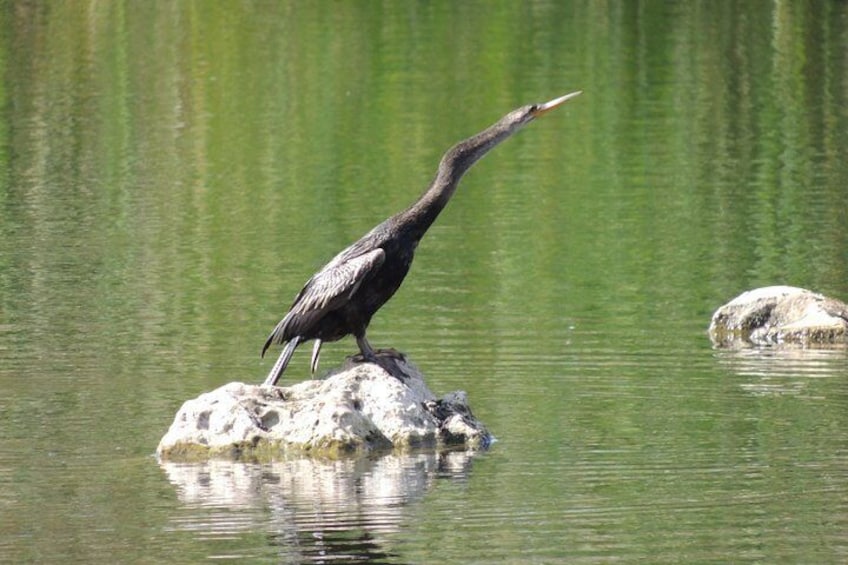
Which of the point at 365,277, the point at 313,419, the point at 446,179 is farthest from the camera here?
the point at 446,179

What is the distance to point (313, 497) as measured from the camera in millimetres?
11312

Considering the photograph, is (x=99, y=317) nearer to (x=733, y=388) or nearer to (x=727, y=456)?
(x=733, y=388)

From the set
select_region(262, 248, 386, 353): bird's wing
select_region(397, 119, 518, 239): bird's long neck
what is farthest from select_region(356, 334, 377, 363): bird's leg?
select_region(397, 119, 518, 239): bird's long neck

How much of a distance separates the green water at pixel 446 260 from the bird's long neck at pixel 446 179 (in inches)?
57.1

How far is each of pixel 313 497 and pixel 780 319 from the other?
22.4 feet

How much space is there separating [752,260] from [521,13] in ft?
70.0

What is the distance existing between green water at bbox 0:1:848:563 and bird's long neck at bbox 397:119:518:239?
1449mm

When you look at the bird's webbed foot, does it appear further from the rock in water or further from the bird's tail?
the bird's tail

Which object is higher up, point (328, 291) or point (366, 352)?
point (328, 291)

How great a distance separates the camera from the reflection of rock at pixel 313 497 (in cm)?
1039

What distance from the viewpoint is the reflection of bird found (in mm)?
12391

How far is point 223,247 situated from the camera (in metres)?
22.1

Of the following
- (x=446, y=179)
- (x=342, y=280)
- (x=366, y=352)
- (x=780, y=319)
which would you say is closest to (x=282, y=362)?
(x=366, y=352)

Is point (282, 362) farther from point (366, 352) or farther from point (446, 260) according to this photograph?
point (446, 260)
